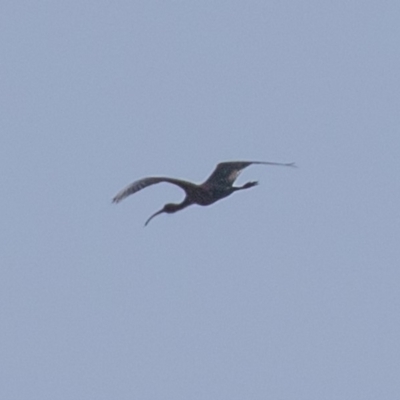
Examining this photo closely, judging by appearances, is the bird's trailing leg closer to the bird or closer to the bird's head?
the bird

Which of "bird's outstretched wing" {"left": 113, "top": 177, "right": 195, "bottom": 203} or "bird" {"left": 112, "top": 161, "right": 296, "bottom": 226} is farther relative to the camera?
"bird" {"left": 112, "top": 161, "right": 296, "bottom": 226}

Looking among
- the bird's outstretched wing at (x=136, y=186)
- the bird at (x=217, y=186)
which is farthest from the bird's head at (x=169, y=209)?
the bird's outstretched wing at (x=136, y=186)

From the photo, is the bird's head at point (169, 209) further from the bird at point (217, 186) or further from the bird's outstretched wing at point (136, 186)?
the bird's outstretched wing at point (136, 186)

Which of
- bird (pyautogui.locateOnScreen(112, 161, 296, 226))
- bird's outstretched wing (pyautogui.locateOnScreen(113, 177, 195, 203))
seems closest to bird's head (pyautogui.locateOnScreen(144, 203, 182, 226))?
bird (pyautogui.locateOnScreen(112, 161, 296, 226))

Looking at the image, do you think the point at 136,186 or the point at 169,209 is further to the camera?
the point at 169,209

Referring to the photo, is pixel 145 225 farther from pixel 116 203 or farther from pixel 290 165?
pixel 290 165

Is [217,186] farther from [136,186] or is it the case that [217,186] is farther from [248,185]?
[136,186]

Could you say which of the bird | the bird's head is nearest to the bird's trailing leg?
the bird

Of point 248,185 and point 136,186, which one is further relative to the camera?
point 248,185

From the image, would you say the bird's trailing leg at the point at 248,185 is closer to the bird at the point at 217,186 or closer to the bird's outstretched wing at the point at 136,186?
the bird at the point at 217,186

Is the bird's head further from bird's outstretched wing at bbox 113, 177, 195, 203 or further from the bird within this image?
bird's outstretched wing at bbox 113, 177, 195, 203

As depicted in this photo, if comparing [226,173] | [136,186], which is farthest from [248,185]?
[136,186]

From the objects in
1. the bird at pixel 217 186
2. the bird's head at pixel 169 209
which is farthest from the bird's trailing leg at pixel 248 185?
the bird's head at pixel 169 209

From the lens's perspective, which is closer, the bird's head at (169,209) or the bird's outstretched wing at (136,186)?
the bird's outstretched wing at (136,186)
